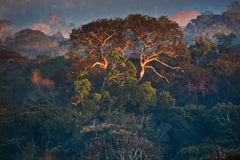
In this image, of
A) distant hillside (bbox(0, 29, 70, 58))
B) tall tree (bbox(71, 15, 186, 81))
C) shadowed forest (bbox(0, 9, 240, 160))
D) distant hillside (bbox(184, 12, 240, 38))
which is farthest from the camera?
Result: distant hillside (bbox(184, 12, 240, 38))

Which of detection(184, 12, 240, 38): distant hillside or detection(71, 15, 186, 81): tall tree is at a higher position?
detection(184, 12, 240, 38): distant hillside

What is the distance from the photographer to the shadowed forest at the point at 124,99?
36.7 meters

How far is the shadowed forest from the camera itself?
36.7 metres

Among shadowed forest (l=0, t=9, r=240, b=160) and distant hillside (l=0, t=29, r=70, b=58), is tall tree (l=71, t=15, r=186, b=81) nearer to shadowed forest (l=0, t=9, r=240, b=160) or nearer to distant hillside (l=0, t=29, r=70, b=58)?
shadowed forest (l=0, t=9, r=240, b=160)

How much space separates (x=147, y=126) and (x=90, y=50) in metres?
13.4

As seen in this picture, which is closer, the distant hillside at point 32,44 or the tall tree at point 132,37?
the tall tree at point 132,37

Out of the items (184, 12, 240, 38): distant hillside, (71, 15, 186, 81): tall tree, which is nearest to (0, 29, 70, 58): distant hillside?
(184, 12, 240, 38): distant hillside

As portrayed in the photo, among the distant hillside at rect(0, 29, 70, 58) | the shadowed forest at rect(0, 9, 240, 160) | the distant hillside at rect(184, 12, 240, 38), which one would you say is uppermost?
the distant hillside at rect(184, 12, 240, 38)

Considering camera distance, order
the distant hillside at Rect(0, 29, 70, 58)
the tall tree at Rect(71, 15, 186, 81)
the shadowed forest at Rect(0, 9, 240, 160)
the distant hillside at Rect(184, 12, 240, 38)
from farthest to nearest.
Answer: the distant hillside at Rect(184, 12, 240, 38) → the distant hillside at Rect(0, 29, 70, 58) → the tall tree at Rect(71, 15, 186, 81) → the shadowed forest at Rect(0, 9, 240, 160)

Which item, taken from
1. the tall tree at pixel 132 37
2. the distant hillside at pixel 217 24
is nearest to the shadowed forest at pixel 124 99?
the tall tree at pixel 132 37

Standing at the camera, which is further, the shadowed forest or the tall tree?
the tall tree

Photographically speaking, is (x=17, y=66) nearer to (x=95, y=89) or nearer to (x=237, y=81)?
(x=95, y=89)

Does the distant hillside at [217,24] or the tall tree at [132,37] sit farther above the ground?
the distant hillside at [217,24]

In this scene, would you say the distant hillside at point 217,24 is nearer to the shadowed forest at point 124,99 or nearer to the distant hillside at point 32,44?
the distant hillside at point 32,44
